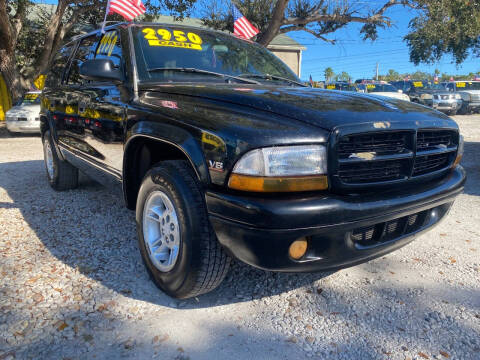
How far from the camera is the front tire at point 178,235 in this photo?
2004 millimetres

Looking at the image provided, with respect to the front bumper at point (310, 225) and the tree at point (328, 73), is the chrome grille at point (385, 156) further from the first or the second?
the tree at point (328, 73)

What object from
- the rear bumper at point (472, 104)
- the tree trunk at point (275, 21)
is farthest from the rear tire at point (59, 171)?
the rear bumper at point (472, 104)

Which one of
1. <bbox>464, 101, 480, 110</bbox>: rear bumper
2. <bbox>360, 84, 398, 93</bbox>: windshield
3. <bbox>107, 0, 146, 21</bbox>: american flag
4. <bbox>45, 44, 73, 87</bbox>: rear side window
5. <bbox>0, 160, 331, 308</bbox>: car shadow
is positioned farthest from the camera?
<bbox>360, 84, 398, 93</bbox>: windshield

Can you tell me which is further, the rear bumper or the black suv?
the rear bumper

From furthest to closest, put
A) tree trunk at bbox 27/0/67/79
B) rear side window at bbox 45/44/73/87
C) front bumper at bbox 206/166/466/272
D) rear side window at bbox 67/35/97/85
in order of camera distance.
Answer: tree trunk at bbox 27/0/67/79 < rear side window at bbox 45/44/73/87 < rear side window at bbox 67/35/97/85 < front bumper at bbox 206/166/466/272

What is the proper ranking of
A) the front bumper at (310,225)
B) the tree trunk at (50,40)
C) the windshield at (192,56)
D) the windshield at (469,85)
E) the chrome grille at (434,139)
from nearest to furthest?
the front bumper at (310,225), the chrome grille at (434,139), the windshield at (192,56), the tree trunk at (50,40), the windshield at (469,85)

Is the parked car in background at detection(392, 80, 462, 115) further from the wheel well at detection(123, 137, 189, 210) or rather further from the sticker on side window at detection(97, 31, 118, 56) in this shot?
the wheel well at detection(123, 137, 189, 210)

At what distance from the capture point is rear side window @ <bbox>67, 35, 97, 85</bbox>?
363 centimetres

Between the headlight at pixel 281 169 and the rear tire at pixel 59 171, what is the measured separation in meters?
3.49

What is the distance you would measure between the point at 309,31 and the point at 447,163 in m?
16.3

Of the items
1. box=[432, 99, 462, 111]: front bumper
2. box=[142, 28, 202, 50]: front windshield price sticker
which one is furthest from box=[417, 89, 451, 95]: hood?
box=[142, 28, 202, 50]: front windshield price sticker

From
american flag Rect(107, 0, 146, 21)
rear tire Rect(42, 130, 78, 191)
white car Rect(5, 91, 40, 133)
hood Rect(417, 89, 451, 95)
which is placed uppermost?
american flag Rect(107, 0, 146, 21)

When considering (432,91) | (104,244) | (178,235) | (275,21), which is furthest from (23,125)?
(432,91)

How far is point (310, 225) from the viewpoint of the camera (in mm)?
1754
